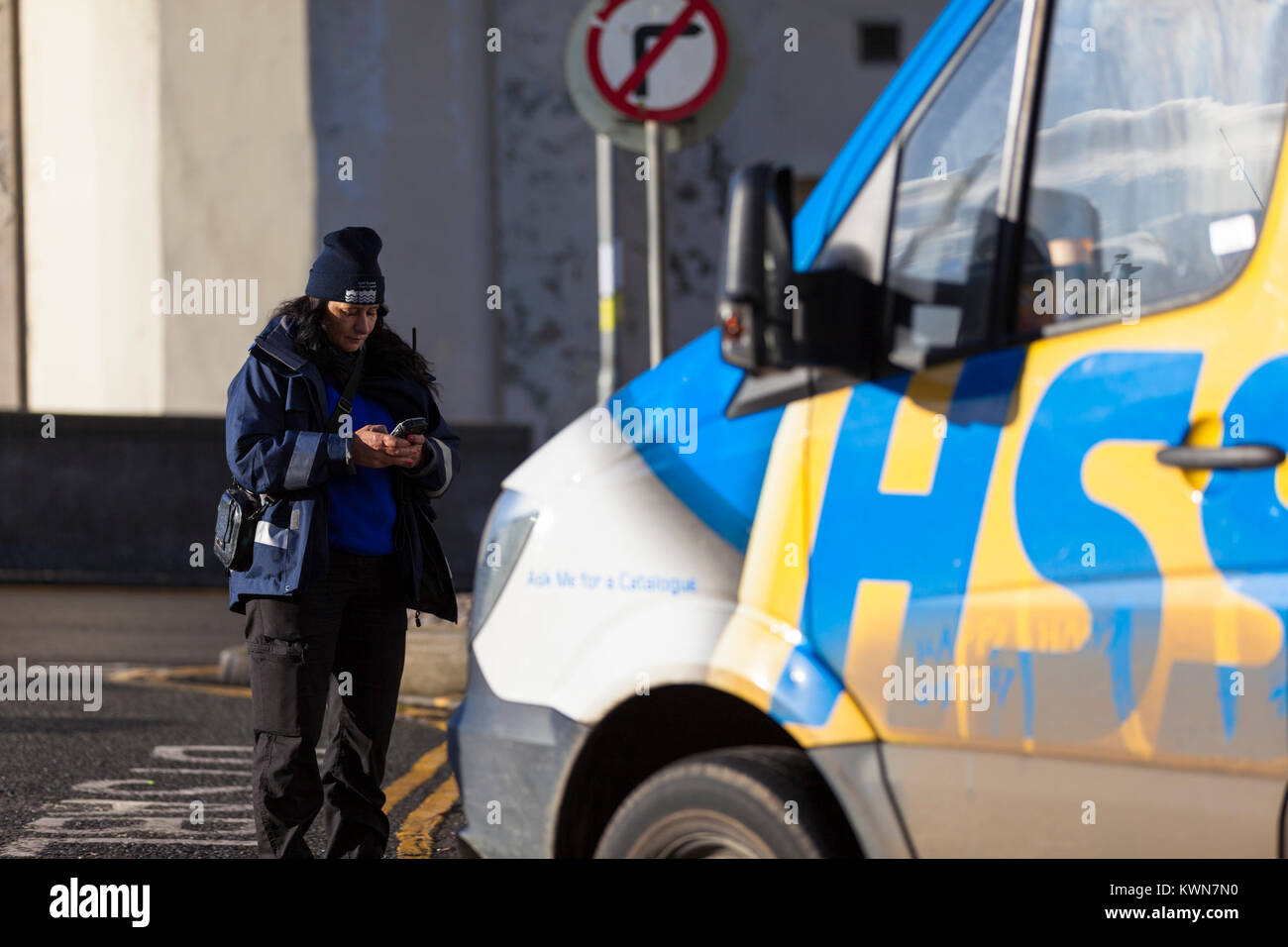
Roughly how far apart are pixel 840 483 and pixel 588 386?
1052 cm

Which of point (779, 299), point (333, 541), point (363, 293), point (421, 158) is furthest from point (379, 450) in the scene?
point (421, 158)

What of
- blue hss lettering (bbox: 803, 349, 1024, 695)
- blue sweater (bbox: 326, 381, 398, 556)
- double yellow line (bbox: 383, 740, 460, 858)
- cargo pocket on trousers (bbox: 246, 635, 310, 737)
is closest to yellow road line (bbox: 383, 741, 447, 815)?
double yellow line (bbox: 383, 740, 460, 858)

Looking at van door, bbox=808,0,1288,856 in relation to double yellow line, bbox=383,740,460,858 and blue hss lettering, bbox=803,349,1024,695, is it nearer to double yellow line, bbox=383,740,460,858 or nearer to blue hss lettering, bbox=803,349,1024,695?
blue hss lettering, bbox=803,349,1024,695

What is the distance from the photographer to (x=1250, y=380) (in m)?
2.72

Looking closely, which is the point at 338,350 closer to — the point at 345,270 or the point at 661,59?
the point at 345,270

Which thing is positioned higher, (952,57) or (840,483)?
(952,57)

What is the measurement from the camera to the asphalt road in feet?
17.6

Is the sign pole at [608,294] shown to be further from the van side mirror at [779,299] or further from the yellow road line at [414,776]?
the van side mirror at [779,299]

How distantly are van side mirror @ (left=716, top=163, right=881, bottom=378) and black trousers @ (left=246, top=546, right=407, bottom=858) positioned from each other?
163 cm

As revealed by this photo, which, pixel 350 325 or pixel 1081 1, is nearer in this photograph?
pixel 1081 1

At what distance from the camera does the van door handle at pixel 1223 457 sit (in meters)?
2.70

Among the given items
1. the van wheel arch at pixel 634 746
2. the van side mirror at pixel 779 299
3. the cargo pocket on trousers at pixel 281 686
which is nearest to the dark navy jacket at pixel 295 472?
the cargo pocket on trousers at pixel 281 686
